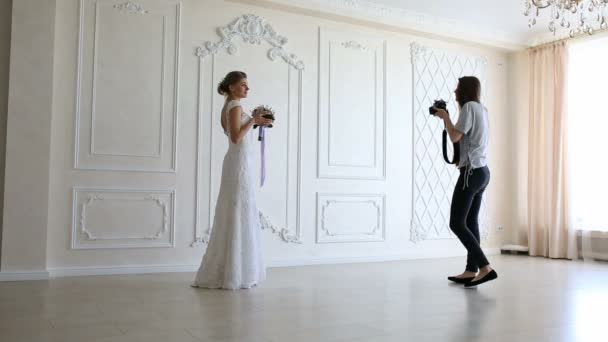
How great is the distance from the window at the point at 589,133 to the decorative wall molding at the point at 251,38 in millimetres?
3233

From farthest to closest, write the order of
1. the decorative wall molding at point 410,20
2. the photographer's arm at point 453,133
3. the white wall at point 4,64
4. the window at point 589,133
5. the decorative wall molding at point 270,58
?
the window at point 589,133
the decorative wall molding at point 410,20
the decorative wall molding at point 270,58
the white wall at point 4,64
the photographer's arm at point 453,133

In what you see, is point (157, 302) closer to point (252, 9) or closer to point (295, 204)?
point (295, 204)

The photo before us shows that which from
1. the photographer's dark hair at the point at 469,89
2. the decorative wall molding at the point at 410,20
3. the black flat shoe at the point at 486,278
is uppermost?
the decorative wall molding at the point at 410,20

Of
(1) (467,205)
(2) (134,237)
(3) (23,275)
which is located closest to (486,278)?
(1) (467,205)

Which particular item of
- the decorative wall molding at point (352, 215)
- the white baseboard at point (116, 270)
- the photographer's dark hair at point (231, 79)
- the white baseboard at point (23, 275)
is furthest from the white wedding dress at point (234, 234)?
the decorative wall molding at point (352, 215)

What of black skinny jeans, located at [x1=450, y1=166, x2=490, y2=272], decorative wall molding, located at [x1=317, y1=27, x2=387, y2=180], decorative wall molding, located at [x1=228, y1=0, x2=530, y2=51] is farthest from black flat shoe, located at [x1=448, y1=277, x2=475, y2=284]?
decorative wall molding, located at [x1=228, y1=0, x2=530, y2=51]

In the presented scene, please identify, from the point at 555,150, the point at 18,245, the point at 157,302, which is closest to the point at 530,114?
the point at 555,150

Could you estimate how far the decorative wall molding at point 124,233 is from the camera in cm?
434

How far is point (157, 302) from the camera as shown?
3.15m

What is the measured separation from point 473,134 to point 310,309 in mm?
1778

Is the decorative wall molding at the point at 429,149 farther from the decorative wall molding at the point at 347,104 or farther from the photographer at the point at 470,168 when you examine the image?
the photographer at the point at 470,168

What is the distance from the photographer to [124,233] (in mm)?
4488

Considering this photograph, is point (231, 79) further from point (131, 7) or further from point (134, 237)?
point (134, 237)

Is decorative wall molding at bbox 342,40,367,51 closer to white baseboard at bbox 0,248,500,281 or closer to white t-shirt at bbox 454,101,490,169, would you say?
white t-shirt at bbox 454,101,490,169
